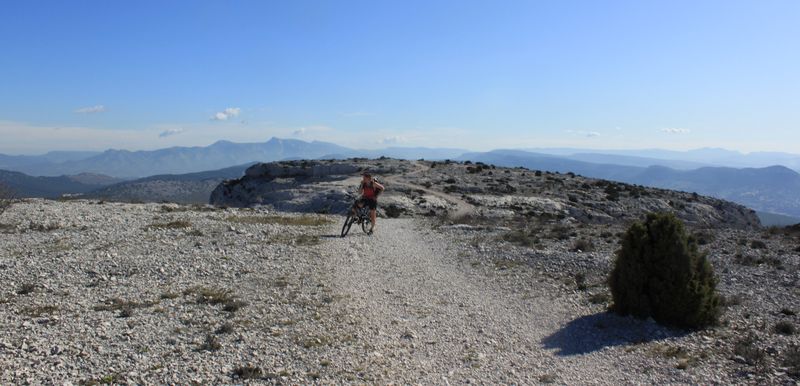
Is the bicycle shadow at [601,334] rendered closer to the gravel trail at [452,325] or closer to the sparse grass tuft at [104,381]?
the gravel trail at [452,325]

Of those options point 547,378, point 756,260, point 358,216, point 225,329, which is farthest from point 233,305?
point 756,260

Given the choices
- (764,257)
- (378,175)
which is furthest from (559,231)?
(378,175)

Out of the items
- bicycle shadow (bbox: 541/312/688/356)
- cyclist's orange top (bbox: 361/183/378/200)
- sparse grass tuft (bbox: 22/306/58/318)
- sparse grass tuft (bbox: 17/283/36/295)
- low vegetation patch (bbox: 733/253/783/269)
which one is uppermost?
cyclist's orange top (bbox: 361/183/378/200)

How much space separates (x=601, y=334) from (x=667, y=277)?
2005 millimetres

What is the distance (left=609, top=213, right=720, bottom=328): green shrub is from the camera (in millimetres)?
10930

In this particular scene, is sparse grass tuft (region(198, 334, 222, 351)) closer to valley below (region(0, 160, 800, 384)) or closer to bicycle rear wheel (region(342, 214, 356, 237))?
valley below (region(0, 160, 800, 384))

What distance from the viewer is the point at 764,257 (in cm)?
1898

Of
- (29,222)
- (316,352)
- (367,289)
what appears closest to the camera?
(316,352)

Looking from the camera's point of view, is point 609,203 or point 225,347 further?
point 609,203

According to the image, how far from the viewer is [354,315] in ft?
37.8

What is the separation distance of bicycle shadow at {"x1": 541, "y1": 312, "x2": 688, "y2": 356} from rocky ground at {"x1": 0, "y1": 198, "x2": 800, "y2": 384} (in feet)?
0.15

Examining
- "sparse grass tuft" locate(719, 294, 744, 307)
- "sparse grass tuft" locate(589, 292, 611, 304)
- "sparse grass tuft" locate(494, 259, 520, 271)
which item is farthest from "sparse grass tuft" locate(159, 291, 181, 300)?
"sparse grass tuft" locate(719, 294, 744, 307)

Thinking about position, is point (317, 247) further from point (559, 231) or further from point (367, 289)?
point (559, 231)

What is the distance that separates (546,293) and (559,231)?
12.1m
